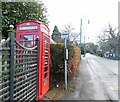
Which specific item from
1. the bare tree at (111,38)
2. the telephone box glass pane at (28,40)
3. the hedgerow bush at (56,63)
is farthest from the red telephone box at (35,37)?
the bare tree at (111,38)

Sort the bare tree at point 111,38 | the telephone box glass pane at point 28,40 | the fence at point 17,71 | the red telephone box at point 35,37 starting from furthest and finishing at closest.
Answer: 1. the bare tree at point 111,38
2. the telephone box glass pane at point 28,40
3. the red telephone box at point 35,37
4. the fence at point 17,71

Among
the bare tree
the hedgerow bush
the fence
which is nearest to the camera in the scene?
the fence

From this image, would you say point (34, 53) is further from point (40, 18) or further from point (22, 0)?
point (40, 18)

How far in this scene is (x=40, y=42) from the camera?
671cm

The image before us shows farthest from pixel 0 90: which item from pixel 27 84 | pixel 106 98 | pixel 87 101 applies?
pixel 106 98

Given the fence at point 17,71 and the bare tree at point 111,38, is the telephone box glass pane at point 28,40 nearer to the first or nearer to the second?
the fence at point 17,71

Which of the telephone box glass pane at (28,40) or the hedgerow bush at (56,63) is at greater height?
the telephone box glass pane at (28,40)

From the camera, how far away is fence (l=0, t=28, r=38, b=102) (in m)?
3.96

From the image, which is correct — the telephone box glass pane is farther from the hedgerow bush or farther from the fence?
the hedgerow bush

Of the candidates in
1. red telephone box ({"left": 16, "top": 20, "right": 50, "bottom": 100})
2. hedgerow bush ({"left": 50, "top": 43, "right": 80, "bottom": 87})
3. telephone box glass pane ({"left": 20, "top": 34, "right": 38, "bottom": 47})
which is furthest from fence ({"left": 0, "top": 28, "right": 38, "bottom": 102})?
hedgerow bush ({"left": 50, "top": 43, "right": 80, "bottom": 87})

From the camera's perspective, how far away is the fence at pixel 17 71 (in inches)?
156

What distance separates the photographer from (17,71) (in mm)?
4820

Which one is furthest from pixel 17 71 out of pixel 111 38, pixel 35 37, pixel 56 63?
pixel 111 38

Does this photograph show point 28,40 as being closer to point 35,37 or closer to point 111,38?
point 35,37
